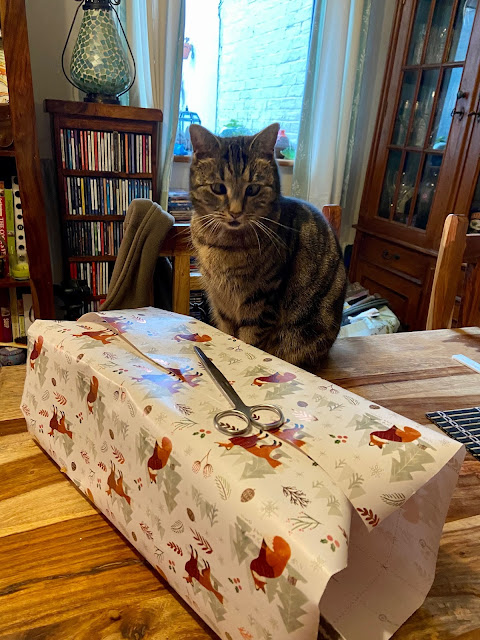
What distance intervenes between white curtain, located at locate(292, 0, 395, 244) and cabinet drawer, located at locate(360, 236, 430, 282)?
0.30m

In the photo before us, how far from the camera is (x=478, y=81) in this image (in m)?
1.81

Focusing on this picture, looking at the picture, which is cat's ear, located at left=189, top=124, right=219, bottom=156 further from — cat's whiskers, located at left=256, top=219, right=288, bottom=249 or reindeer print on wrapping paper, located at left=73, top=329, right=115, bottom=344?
reindeer print on wrapping paper, located at left=73, top=329, right=115, bottom=344

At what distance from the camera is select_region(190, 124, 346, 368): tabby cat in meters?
1.07

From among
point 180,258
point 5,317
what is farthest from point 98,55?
point 5,317

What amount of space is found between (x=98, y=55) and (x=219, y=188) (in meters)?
0.91

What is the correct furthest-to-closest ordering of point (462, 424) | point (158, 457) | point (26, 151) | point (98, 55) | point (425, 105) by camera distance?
point (425, 105) < point (98, 55) < point (26, 151) < point (462, 424) < point (158, 457)

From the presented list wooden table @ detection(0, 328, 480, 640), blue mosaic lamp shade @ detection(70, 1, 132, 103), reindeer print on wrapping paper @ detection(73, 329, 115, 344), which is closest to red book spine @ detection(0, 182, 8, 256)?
blue mosaic lamp shade @ detection(70, 1, 132, 103)

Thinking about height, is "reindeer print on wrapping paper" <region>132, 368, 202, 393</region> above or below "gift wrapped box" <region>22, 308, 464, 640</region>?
above

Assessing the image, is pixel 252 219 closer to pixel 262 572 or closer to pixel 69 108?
pixel 262 572

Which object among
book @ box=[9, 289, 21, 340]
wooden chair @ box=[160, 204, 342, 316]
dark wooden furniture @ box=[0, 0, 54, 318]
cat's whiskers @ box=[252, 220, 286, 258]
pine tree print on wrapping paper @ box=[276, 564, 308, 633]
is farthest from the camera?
book @ box=[9, 289, 21, 340]

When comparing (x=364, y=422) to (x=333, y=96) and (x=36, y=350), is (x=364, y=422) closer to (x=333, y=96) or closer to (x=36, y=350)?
(x=36, y=350)

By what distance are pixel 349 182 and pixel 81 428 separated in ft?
7.75

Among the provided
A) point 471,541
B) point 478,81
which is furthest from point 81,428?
point 478,81

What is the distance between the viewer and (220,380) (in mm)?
493
